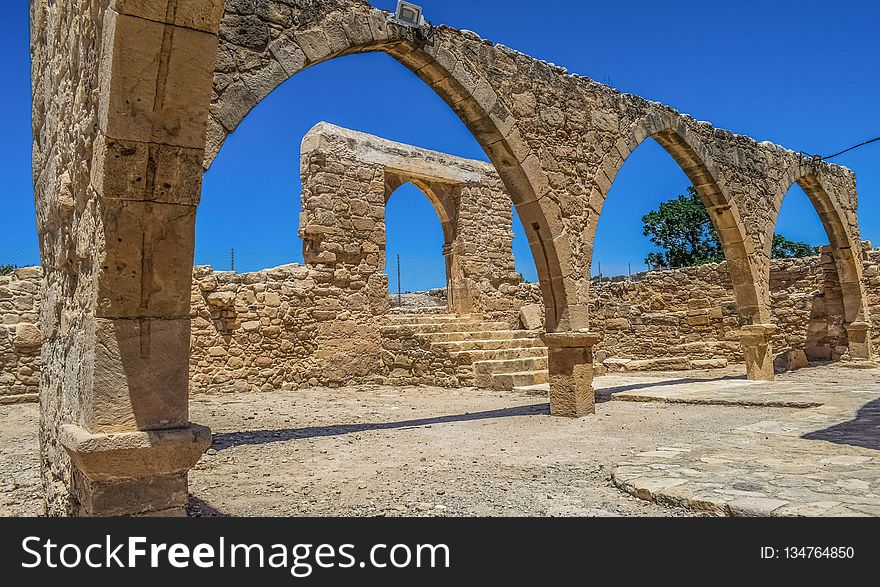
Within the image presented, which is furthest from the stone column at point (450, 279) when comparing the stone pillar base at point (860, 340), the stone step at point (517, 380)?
the stone pillar base at point (860, 340)

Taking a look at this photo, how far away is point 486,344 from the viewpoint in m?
11.0

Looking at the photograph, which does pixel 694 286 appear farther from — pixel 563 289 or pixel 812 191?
pixel 563 289

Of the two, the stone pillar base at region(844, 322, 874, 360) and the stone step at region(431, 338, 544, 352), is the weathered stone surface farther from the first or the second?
the stone pillar base at region(844, 322, 874, 360)

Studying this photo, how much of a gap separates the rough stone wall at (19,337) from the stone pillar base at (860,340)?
43.8 feet

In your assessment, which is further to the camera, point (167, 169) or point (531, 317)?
point (531, 317)

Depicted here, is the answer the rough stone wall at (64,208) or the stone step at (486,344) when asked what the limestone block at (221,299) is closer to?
the stone step at (486,344)

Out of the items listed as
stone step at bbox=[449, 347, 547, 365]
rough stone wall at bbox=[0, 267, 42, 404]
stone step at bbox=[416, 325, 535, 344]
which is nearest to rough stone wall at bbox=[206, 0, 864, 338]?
stone step at bbox=[449, 347, 547, 365]

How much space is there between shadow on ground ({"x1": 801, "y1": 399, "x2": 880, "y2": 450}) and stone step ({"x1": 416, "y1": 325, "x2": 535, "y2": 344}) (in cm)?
626

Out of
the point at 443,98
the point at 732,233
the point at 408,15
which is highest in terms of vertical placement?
the point at 408,15

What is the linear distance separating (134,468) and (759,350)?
9489mm

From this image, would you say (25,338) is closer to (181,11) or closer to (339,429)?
(339,429)

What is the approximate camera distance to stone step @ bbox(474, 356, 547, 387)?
9922 millimetres

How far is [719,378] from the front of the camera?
10.4 meters

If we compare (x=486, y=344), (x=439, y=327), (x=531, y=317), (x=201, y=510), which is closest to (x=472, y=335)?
(x=486, y=344)
